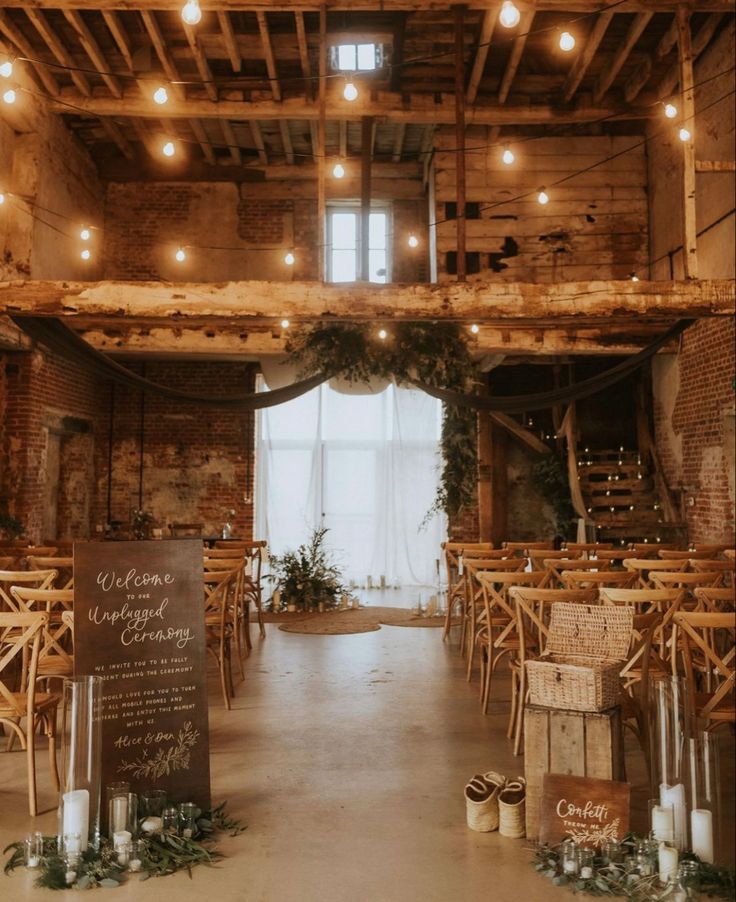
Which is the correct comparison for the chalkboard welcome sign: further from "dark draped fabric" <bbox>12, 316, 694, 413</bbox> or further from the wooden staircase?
the wooden staircase

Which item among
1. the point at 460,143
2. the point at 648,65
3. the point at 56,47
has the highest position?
the point at 648,65

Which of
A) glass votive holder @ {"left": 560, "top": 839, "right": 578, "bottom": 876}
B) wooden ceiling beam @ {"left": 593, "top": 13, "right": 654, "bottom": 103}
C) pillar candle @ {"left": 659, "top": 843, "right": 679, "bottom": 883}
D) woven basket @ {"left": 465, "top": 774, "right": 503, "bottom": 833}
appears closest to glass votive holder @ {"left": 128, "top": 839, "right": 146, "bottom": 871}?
woven basket @ {"left": 465, "top": 774, "right": 503, "bottom": 833}

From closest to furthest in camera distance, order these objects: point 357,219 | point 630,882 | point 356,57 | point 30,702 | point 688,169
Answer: point 630,882 → point 30,702 → point 688,169 → point 356,57 → point 357,219

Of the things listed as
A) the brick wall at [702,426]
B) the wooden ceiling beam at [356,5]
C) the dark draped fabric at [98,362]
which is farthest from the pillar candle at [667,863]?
the wooden ceiling beam at [356,5]

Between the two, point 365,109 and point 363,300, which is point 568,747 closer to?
point 363,300

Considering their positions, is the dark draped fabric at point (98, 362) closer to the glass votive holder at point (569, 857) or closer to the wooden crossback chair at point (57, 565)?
the wooden crossback chair at point (57, 565)

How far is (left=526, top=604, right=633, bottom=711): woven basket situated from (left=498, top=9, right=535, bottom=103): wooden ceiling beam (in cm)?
561

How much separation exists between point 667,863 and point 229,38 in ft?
25.4

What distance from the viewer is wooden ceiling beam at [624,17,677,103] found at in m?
7.71

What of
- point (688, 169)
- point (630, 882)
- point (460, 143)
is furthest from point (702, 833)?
point (460, 143)

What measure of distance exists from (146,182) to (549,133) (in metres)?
5.57

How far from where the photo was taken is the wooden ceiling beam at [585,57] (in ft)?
23.6

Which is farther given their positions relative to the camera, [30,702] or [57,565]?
[57,565]

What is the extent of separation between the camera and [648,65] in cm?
819
